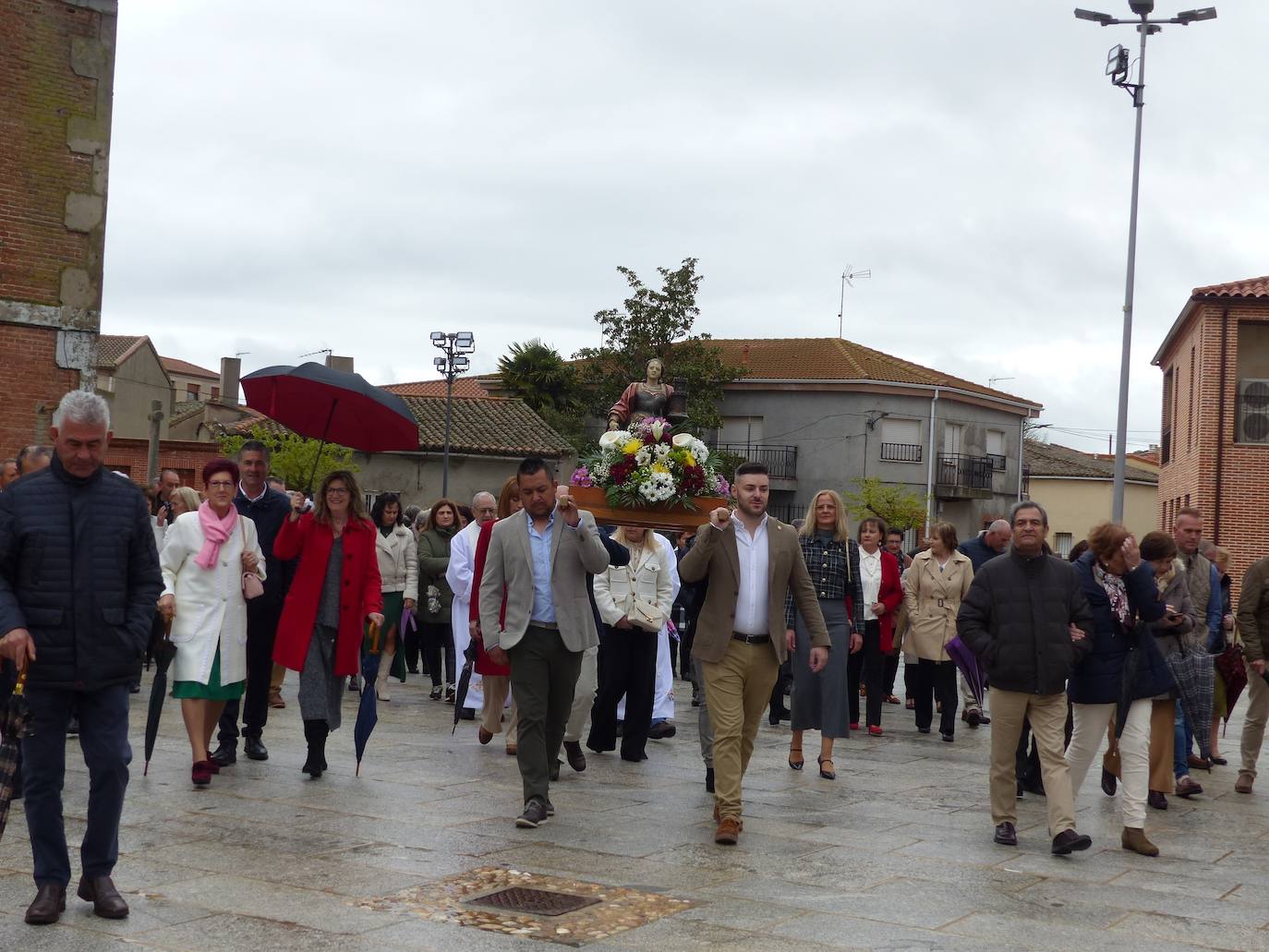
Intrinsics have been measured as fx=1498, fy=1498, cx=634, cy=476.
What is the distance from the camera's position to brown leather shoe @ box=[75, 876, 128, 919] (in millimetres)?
5812

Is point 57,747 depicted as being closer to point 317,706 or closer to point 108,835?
point 108,835

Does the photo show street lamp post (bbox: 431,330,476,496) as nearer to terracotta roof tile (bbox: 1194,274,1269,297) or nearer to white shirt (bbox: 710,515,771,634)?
terracotta roof tile (bbox: 1194,274,1269,297)

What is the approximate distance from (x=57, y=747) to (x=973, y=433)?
53.7 meters

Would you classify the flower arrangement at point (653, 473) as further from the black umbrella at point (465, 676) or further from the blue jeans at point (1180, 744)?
the blue jeans at point (1180, 744)

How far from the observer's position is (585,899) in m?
6.43

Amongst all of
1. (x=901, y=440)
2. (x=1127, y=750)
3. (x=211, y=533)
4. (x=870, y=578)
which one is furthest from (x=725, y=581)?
(x=901, y=440)

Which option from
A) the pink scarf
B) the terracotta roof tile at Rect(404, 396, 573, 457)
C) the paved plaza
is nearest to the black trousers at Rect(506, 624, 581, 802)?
the paved plaza

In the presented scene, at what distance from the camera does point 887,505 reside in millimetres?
50594

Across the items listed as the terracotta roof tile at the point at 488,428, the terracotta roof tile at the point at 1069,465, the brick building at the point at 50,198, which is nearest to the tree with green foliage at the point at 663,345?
the terracotta roof tile at the point at 488,428

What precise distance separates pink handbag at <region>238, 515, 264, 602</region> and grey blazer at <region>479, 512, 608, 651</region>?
5.28ft

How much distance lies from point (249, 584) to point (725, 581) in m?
3.02

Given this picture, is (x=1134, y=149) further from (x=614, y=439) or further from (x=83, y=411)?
(x=83, y=411)

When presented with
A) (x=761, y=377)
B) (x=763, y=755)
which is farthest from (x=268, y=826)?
(x=761, y=377)

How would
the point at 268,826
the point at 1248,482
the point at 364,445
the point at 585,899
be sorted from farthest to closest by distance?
the point at 1248,482, the point at 364,445, the point at 268,826, the point at 585,899
